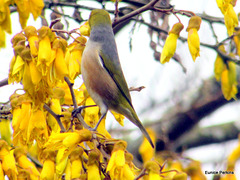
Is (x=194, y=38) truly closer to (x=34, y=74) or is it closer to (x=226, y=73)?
(x=226, y=73)

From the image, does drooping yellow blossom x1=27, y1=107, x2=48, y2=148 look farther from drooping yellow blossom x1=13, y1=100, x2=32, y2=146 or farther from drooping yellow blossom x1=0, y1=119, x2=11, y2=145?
drooping yellow blossom x1=0, y1=119, x2=11, y2=145

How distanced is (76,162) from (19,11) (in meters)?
0.96

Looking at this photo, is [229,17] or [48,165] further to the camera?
[229,17]

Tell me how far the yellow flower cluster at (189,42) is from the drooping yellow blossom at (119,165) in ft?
2.61

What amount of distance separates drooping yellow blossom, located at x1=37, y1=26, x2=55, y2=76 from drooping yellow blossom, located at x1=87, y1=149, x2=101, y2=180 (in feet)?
1.94

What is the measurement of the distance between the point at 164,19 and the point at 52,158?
2.46 metres

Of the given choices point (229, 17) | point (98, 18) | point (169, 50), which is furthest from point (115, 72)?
point (229, 17)

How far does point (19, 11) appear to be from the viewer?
249cm

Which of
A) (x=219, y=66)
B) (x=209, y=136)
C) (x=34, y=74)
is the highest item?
(x=34, y=74)

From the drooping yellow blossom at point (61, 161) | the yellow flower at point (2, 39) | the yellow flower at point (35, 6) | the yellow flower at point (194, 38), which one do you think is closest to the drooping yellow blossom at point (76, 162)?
the drooping yellow blossom at point (61, 161)

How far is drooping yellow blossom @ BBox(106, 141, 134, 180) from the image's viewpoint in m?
2.41

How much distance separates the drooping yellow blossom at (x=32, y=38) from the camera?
262 cm

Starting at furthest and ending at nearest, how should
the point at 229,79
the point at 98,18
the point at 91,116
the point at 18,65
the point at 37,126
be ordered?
1. the point at 229,79
2. the point at 98,18
3. the point at 91,116
4. the point at 37,126
5. the point at 18,65

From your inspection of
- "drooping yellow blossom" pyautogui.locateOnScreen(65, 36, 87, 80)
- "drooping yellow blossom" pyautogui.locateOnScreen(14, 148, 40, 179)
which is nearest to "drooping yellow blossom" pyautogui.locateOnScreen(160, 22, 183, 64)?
"drooping yellow blossom" pyautogui.locateOnScreen(65, 36, 87, 80)
